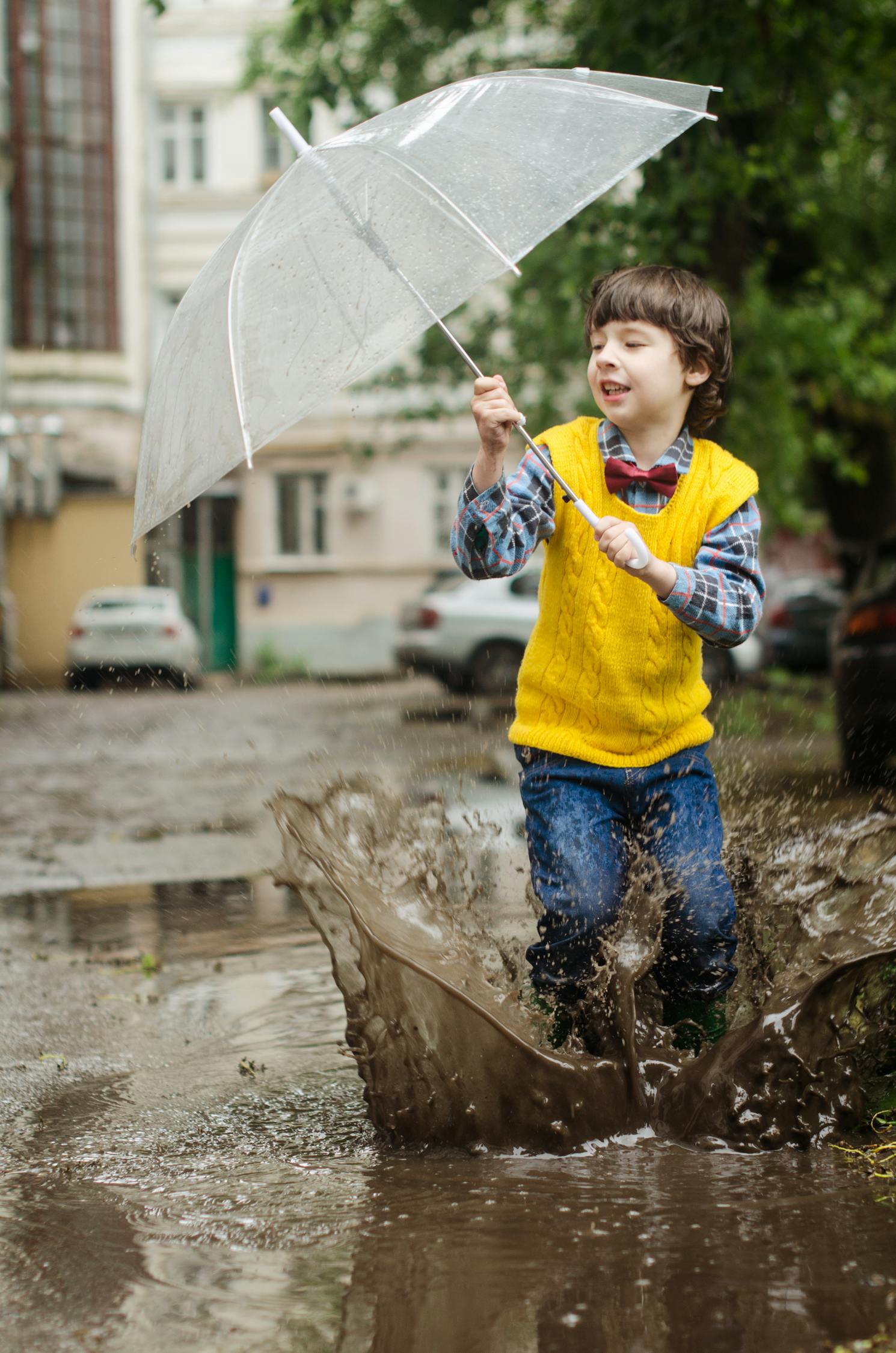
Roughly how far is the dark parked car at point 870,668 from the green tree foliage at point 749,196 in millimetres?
2315

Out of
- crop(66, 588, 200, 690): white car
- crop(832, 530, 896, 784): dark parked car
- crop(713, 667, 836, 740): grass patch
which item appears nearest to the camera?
crop(832, 530, 896, 784): dark parked car

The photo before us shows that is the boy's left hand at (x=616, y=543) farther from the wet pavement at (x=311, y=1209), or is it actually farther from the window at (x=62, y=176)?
the window at (x=62, y=176)

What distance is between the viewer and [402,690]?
23.3 meters

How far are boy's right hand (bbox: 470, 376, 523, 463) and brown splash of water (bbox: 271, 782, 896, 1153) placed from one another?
0.91 meters

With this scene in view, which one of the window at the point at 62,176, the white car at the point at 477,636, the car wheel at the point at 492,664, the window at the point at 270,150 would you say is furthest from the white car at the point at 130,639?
the window at the point at 270,150

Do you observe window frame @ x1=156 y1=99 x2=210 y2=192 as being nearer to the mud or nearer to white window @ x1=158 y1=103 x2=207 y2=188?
white window @ x1=158 y1=103 x2=207 y2=188

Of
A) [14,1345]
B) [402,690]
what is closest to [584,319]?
[14,1345]

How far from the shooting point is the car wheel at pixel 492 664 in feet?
66.9

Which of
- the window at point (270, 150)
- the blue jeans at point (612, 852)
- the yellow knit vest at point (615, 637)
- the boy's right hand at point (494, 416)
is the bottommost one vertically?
the blue jeans at point (612, 852)

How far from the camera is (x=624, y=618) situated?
10.7 ft

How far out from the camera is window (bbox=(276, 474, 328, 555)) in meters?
32.0

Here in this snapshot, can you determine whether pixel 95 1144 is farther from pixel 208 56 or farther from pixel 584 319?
pixel 208 56

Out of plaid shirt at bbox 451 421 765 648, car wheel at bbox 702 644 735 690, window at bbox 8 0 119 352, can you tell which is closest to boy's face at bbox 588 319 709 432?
plaid shirt at bbox 451 421 765 648

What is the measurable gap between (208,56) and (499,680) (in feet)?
56.7
